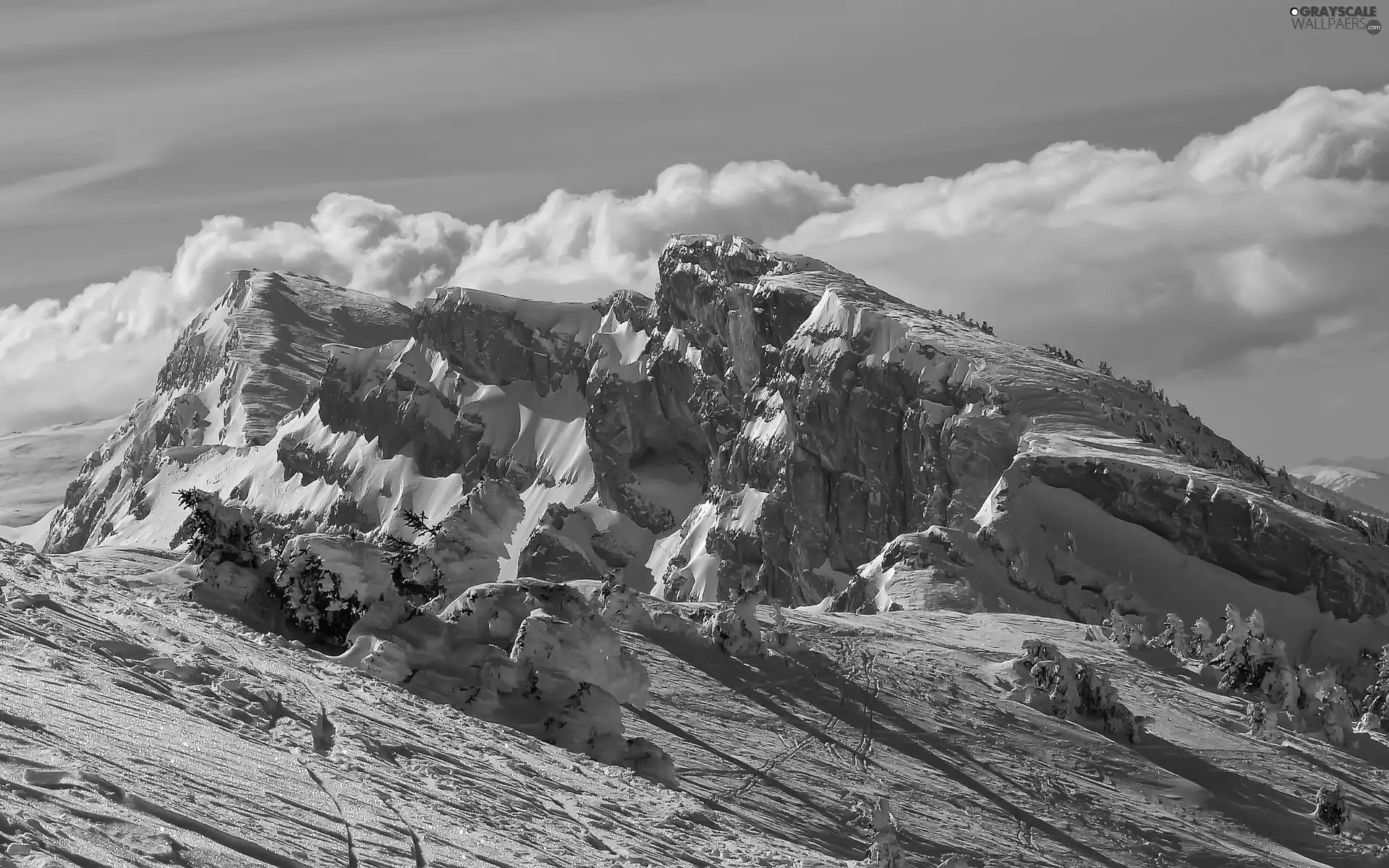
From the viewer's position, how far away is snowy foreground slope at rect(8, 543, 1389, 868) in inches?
718

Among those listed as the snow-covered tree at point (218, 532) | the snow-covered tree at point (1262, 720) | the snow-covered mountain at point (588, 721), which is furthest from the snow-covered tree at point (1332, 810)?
the snow-covered tree at point (218, 532)

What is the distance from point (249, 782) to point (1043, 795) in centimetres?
2822

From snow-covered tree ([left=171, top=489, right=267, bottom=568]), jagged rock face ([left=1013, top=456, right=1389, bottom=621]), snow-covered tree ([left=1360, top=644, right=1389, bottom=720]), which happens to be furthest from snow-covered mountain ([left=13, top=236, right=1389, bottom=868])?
jagged rock face ([left=1013, top=456, right=1389, bottom=621])

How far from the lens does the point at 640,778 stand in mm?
30438

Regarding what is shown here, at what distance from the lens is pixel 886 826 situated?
107 ft

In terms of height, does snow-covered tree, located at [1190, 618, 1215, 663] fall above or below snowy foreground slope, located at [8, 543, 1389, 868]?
above

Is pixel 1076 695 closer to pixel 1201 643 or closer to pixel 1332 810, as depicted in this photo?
pixel 1332 810

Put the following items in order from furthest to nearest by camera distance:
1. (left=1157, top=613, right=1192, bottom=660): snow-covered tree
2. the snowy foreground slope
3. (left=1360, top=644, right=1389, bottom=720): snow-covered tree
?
(left=1360, top=644, right=1389, bottom=720): snow-covered tree < (left=1157, top=613, right=1192, bottom=660): snow-covered tree < the snowy foreground slope

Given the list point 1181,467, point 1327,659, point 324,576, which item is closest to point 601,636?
point 324,576

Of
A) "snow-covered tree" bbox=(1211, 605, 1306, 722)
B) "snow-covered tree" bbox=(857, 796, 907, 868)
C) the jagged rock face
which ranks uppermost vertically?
the jagged rock face

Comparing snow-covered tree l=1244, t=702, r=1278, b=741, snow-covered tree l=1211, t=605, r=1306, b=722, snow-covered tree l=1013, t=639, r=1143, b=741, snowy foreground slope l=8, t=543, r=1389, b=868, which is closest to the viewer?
snowy foreground slope l=8, t=543, r=1389, b=868

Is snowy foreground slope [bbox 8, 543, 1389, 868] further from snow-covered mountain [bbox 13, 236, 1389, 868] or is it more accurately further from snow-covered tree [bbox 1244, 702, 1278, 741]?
snow-covered tree [bbox 1244, 702, 1278, 741]

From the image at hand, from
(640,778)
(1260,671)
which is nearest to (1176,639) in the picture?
(1260,671)

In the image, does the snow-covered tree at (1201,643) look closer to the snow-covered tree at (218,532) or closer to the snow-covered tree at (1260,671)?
the snow-covered tree at (1260,671)
